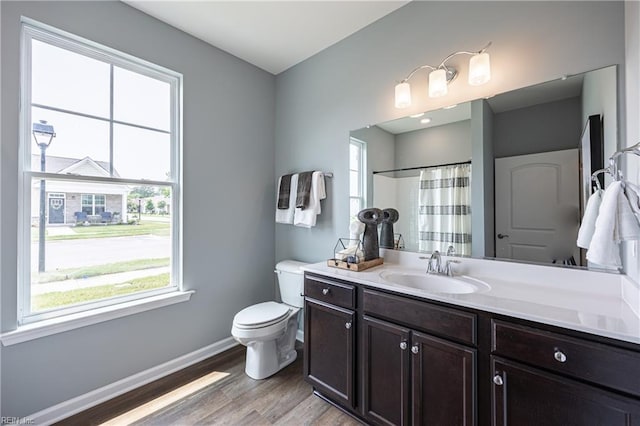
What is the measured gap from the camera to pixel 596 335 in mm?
894

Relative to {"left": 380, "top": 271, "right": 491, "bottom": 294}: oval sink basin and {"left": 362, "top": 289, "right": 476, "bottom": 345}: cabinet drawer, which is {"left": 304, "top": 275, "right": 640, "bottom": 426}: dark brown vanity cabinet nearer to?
{"left": 362, "top": 289, "right": 476, "bottom": 345}: cabinet drawer

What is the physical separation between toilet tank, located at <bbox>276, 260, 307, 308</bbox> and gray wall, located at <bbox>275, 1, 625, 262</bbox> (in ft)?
0.75

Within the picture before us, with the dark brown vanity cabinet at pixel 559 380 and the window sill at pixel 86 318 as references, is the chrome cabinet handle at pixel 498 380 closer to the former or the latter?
the dark brown vanity cabinet at pixel 559 380

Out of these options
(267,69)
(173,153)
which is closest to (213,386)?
(173,153)

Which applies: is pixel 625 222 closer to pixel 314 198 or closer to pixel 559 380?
pixel 559 380

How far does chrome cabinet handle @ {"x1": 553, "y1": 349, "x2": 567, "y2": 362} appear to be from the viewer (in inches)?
37.0

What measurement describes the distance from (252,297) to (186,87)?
194 cm

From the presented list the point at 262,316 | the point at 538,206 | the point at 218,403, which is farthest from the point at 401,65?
the point at 218,403

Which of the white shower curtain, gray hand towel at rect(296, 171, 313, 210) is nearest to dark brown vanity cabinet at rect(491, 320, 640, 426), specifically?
the white shower curtain

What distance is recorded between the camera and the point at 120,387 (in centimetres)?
184

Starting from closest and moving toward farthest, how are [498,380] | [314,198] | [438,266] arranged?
1. [498,380]
2. [438,266]
3. [314,198]

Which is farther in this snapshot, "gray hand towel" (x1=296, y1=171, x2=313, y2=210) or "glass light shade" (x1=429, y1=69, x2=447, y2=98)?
"gray hand towel" (x1=296, y1=171, x2=313, y2=210)

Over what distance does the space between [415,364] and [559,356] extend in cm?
57

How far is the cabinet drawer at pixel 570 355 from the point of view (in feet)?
2.80
